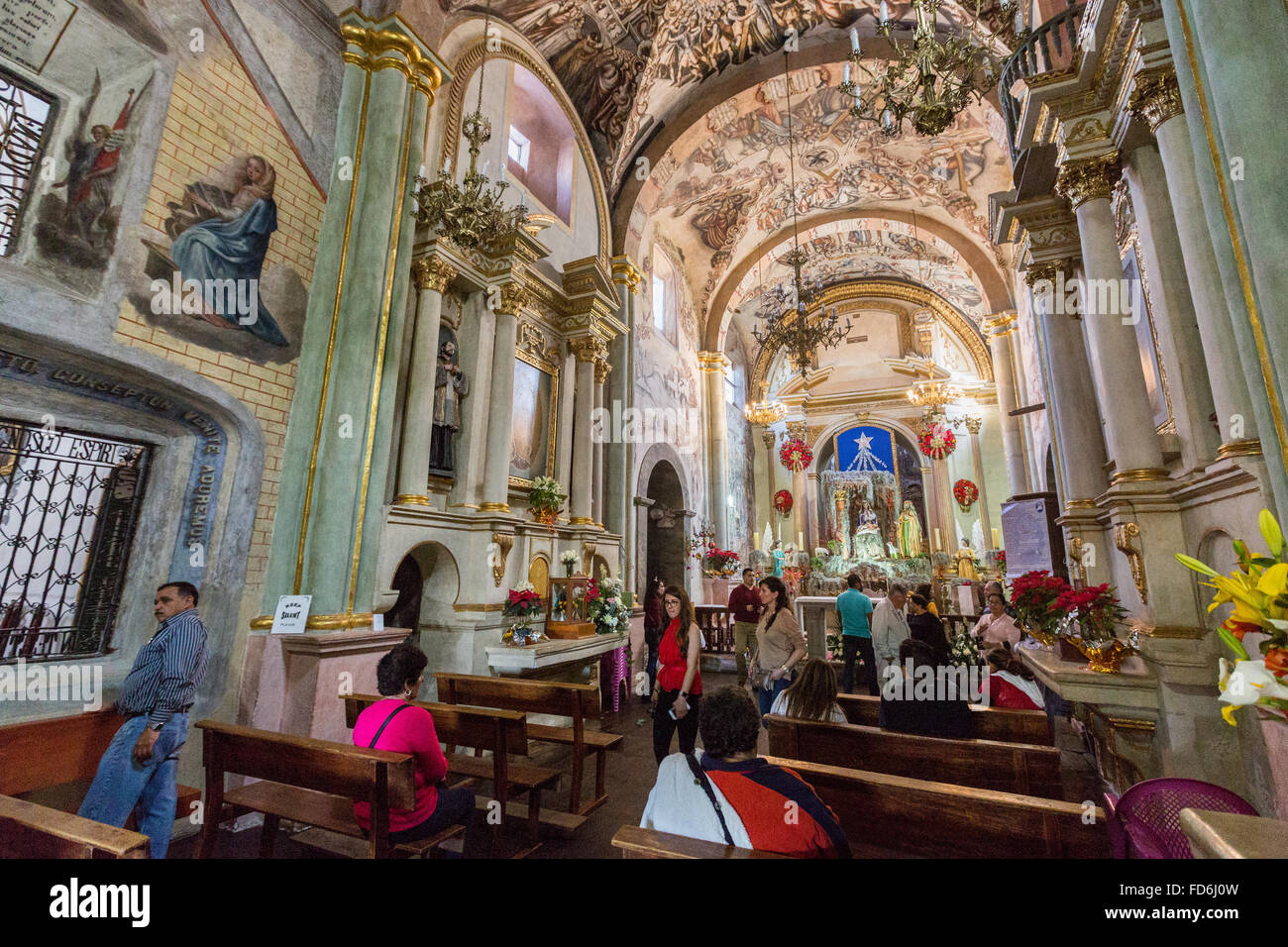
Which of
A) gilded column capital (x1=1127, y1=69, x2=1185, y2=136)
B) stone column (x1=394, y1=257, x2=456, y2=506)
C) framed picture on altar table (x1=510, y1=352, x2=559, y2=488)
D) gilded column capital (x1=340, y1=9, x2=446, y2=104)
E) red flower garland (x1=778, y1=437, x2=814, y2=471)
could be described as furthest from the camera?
red flower garland (x1=778, y1=437, x2=814, y2=471)

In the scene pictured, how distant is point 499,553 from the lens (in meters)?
5.72

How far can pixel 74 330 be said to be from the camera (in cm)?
Answer: 317

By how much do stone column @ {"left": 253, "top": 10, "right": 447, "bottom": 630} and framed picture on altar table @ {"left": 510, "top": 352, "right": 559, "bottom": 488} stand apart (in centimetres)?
196

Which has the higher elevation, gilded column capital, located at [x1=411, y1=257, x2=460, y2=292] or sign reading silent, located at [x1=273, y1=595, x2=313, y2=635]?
gilded column capital, located at [x1=411, y1=257, x2=460, y2=292]

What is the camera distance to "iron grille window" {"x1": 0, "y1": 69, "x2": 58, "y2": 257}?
3025 millimetres

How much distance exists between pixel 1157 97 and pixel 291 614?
Answer: 21.8ft

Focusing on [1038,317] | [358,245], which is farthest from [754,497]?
[358,245]

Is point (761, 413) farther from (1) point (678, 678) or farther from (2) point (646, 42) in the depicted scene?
(1) point (678, 678)

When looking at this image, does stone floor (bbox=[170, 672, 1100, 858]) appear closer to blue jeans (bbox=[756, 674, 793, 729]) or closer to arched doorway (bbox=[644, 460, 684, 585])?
blue jeans (bbox=[756, 674, 793, 729])

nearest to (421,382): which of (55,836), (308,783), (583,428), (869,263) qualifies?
(583,428)

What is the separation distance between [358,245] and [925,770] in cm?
555

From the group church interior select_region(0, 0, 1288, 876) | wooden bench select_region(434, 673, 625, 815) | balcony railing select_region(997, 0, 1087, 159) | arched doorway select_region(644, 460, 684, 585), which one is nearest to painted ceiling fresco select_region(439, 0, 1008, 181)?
church interior select_region(0, 0, 1288, 876)

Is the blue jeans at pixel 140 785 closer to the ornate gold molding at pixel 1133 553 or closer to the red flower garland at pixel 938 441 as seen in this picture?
the ornate gold molding at pixel 1133 553
